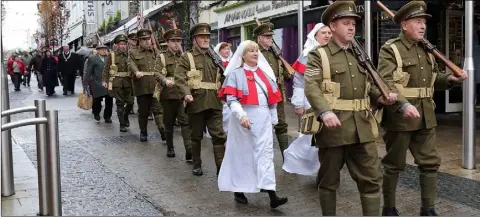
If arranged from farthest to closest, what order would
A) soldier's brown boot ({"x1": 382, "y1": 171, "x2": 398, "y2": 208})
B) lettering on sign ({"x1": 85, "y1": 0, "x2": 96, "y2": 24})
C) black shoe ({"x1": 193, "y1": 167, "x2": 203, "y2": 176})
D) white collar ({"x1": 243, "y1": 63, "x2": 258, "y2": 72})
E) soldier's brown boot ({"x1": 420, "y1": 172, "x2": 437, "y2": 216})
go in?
lettering on sign ({"x1": 85, "y1": 0, "x2": 96, "y2": 24}) < black shoe ({"x1": 193, "y1": 167, "x2": 203, "y2": 176}) < white collar ({"x1": 243, "y1": 63, "x2": 258, "y2": 72}) < soldier's brown boot ({"x1": 382, "y1": 171, "x2": 398, "y2": 208}) < soldier's brown boot ({"x1": 420, "y1": 172, "x2": 437, "y2": 216})

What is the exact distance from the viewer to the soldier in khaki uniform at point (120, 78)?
1175 centimetres

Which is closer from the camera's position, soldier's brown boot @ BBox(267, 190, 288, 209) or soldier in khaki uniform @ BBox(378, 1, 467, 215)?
soldier in khaki uniform @ BBox(378, 1, 467, 215)

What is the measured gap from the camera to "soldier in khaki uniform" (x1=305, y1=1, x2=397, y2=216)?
14.7ft

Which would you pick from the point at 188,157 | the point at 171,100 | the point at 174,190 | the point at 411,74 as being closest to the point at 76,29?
the point at 171,100

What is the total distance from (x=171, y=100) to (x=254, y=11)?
980cm

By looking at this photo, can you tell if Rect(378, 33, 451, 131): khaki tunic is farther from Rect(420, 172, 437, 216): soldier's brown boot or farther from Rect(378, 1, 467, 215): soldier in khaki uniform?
Rect(420, 172, 437, 216): soldier's brown boot

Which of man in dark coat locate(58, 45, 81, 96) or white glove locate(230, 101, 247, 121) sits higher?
man in dark coat locate(58, 45, 81, 96)

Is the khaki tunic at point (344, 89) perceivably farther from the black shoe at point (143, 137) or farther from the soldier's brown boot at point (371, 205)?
the black shoe at point (143, 137)

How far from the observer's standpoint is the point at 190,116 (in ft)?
24.1

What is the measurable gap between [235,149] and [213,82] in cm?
158

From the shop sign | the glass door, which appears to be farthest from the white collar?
the shop sign

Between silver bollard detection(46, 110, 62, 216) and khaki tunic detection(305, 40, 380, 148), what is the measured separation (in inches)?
73.3

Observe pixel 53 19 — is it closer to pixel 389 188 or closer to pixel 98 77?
pixel 98 77

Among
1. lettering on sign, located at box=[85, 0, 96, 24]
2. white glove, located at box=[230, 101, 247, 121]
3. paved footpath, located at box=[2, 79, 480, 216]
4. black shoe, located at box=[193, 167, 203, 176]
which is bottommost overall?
paved footpath, located at box=[2, 79, 480, 216]
